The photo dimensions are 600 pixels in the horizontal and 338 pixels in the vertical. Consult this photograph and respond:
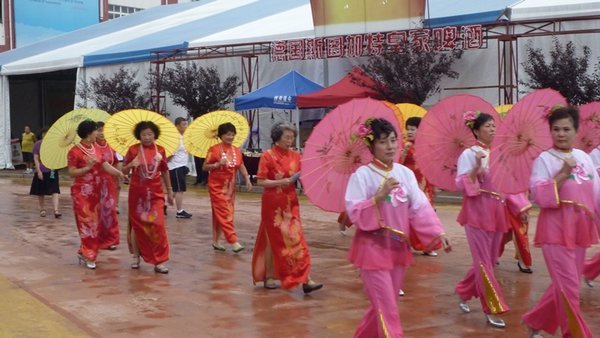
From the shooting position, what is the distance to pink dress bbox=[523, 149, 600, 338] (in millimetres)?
5422

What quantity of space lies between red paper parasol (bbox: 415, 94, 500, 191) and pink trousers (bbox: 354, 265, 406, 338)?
2029mm

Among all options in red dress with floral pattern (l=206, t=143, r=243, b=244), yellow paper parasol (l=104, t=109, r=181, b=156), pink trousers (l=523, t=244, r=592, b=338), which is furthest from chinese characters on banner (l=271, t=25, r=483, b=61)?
pink trousers (l=523, t=244, r=592, b=338)

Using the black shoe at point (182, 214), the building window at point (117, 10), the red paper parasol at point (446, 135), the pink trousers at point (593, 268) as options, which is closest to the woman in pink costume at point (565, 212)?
the red paper parasol at point (446, 135)

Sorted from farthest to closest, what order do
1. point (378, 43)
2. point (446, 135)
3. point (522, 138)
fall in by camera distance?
point (378, 43) < point (446, 135) < point (522, 138)

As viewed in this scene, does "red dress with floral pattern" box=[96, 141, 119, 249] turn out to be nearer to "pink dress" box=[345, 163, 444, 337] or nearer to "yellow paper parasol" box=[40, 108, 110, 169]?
"yellow paper parasol" box=[40, 108, 110, 169]

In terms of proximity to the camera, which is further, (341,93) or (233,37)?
(233,37)

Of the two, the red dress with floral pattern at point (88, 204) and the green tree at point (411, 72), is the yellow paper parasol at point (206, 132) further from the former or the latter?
the green tree at point (411, 72)

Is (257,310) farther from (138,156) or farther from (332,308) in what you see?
(138,156)

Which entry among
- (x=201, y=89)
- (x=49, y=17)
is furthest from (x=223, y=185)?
(x=49, y=17)

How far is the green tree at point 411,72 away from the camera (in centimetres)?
1861

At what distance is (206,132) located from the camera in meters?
11.0

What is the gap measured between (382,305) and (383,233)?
433 millimetres

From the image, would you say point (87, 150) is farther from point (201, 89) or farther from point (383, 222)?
point (201, 89)

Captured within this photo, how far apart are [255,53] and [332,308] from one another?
15.8 meters
